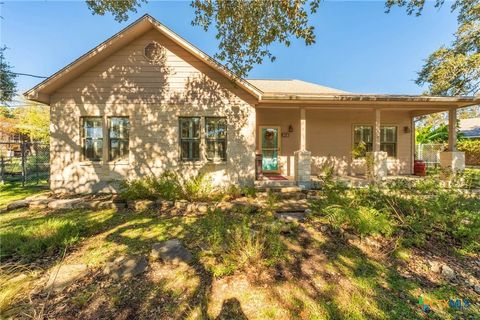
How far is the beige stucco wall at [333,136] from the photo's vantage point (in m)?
10.1

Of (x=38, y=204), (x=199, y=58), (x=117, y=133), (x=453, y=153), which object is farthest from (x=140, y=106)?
(x=453, y=153)

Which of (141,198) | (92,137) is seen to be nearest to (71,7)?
(92,137)

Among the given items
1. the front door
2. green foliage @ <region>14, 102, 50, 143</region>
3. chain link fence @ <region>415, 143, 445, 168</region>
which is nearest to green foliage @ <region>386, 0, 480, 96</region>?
chain link fence @ <region>415, 143, 445, 168</region>

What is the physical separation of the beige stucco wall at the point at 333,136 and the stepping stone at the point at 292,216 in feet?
14.3

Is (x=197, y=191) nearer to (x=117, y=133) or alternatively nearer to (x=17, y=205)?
(x=117, y=133)

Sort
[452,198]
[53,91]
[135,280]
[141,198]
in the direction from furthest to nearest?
[53,91] → [141,198] → [452,198] → [135,280]

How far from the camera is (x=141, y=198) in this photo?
680 centimetres

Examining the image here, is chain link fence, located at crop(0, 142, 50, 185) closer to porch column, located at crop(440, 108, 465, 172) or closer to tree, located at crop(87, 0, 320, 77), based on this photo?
tree, located at crop(87, 0, 320, 77)

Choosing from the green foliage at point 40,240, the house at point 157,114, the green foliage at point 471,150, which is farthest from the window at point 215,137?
the green foliage at point 471,150

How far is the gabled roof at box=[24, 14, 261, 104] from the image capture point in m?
7.15

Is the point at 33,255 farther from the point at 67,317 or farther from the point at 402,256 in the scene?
the point at 402,256

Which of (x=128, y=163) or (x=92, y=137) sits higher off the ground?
(x=92, y=137)

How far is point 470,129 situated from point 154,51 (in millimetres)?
33144

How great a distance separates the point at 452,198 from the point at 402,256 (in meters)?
2.01
